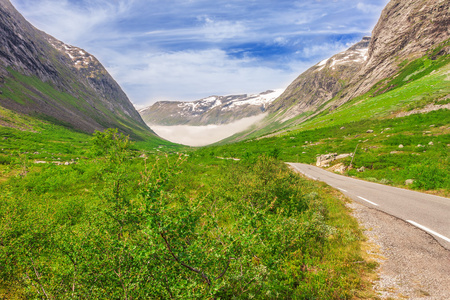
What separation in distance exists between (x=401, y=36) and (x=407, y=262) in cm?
18645

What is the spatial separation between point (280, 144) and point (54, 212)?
59239 millimetres

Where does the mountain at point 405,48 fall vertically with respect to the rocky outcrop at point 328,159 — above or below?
above

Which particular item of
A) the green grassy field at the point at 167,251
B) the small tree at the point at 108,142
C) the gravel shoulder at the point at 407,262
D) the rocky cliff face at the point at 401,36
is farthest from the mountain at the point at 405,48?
the small tree at the point at 108,142

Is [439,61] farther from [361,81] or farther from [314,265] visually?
[314,265]

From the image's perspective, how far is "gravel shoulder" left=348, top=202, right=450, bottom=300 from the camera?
5.31m

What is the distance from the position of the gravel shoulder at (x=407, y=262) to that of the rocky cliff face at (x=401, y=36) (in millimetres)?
130347

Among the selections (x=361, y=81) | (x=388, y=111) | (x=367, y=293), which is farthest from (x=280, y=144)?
(x=361, y=81)

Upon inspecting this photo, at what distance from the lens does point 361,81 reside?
14725cm

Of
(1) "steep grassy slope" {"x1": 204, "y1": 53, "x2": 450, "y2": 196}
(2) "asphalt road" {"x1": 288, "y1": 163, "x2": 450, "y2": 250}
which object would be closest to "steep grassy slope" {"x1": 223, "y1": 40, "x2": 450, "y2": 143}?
(1) "steep grassy slope" {"x1": 204, "y1": 53, "x2": 450, "y2": 196}

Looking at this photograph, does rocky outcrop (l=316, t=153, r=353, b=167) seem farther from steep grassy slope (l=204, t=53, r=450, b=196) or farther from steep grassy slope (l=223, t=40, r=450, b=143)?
steep grassy slope (l=223, t=40, r=450, b=143)

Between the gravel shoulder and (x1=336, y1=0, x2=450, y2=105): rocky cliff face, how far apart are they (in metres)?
130

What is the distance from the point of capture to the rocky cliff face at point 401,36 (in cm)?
11281

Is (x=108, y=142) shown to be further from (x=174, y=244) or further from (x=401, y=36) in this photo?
(x=401, y=36)

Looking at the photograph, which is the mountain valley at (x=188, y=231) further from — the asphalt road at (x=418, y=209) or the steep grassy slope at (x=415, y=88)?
the steep grassy slope at (x=415, y=88)
